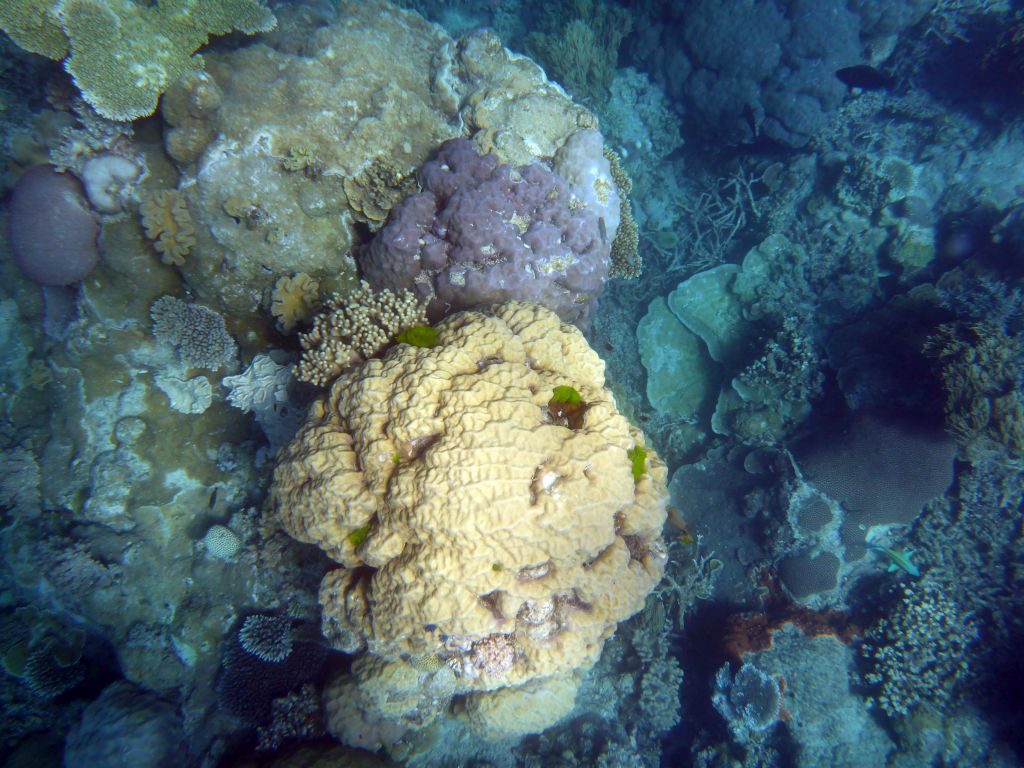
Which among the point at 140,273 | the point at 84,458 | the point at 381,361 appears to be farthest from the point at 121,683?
the point at 381,361

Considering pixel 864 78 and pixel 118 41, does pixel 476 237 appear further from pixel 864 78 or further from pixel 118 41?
pixel 864 78

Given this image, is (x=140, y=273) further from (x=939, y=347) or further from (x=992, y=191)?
(x=992, y=191)

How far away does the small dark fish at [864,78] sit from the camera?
27.1 feet

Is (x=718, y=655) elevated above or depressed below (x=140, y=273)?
below

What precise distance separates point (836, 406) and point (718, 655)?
12.5 ft

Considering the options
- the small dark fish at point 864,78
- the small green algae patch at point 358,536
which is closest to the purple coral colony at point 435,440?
the small green algae patch at point 358,536

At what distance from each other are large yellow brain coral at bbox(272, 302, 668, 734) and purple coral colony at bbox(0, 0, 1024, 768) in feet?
0.09

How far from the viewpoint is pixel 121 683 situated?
4754 millimetres

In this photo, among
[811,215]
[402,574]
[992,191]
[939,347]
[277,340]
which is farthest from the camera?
[811,215]

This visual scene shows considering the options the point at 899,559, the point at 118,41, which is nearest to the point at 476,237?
the point at 118,41

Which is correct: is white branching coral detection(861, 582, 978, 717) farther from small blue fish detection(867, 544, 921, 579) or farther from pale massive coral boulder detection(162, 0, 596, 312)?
pale massive coral boulder detection(162, 0, 596, 312)

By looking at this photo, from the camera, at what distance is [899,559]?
633 cm

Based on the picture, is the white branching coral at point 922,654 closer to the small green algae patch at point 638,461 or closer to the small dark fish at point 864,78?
the small green algae patch at point 638,461

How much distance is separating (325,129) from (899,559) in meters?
8.67
